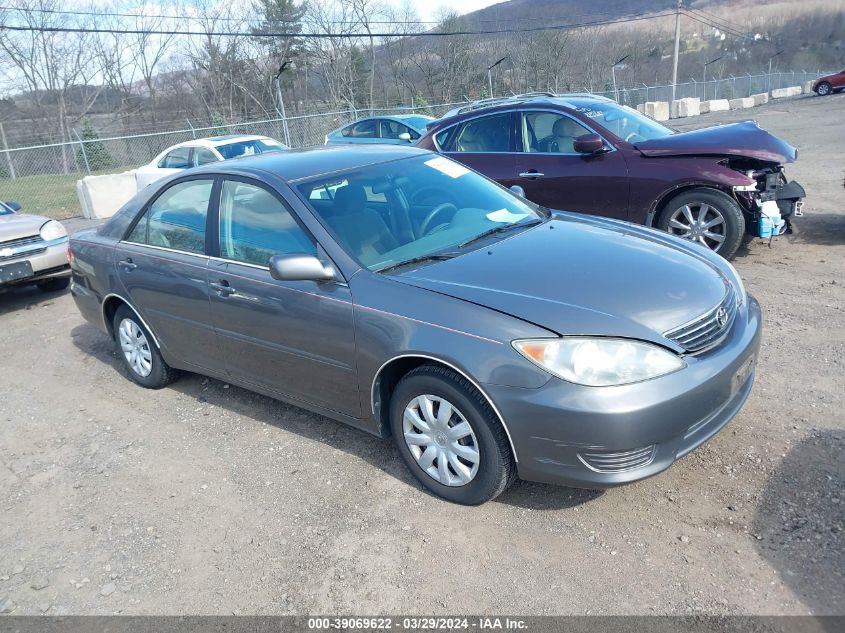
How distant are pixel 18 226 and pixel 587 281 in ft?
23.9

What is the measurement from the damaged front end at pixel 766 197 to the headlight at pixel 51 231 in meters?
7.55

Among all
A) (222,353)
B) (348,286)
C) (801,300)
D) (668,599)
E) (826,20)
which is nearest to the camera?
(668,599)

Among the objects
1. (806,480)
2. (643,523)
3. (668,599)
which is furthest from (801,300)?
(668,599)

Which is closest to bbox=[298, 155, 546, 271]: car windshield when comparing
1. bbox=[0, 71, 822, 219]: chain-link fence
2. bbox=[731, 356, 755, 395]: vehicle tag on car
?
bbox=[731, 356, 755, 395]: vehicle tag on car

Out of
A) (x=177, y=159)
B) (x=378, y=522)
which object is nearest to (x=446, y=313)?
(x=378, y=522)

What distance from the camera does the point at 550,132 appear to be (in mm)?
7277

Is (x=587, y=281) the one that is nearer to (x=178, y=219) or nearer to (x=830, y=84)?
(x=178, y=219)

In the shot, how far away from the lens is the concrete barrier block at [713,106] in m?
38.6

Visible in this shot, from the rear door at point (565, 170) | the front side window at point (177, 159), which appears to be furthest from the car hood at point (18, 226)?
the rear door at point (565, 170)

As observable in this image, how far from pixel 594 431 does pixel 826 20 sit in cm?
12238

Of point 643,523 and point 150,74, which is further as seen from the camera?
point 150,74

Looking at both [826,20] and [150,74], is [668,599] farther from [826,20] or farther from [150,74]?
[826,20]

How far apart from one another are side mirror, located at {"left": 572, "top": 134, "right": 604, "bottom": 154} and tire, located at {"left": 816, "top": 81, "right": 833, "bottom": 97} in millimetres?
41167

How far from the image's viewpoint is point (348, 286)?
341cm
